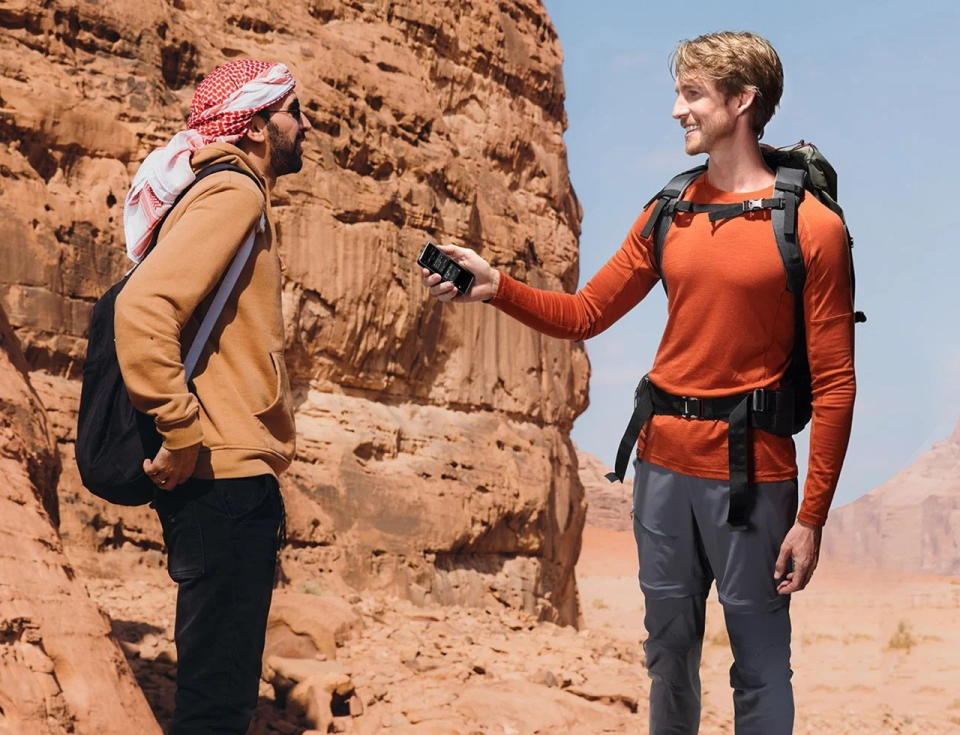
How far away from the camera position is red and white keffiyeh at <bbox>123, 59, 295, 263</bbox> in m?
3.85

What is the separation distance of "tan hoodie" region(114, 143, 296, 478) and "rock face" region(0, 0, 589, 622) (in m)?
5.65

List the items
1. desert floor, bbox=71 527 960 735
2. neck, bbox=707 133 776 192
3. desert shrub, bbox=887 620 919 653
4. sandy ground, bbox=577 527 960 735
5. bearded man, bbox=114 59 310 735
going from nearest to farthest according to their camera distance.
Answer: bearded man, bbox=114 59 310 735 < neck, bbox=707 133 776 192 < desert floor, bbox=71 527 960 735 < sandy ground, bbox=577 527 960 735 < desert shrub, bbox=887 620 919 653

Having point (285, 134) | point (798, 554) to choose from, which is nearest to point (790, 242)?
point (798, 554)

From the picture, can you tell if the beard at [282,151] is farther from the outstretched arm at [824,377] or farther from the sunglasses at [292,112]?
the outstretched arm at [824,377]

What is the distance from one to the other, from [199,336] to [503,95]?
→ 36.5ft

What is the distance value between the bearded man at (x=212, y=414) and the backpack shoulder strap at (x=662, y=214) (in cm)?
112

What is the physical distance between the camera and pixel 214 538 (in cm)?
362

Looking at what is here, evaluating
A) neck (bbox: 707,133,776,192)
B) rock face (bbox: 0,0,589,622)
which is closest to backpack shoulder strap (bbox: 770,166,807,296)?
neck (bbox: 707,133,776,192)

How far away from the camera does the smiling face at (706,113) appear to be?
141 inches

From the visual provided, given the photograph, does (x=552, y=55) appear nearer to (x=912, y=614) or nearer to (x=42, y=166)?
(x=42, y=166)

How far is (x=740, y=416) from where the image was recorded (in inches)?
136

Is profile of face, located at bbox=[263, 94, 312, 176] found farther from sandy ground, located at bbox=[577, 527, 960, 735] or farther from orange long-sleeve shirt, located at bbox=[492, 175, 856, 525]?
sandy ground, located at bbox=[577, 527, 960, 735]

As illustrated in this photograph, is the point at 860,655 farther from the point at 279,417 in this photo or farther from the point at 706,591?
the point at 279,417

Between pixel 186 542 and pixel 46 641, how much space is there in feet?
3.14
